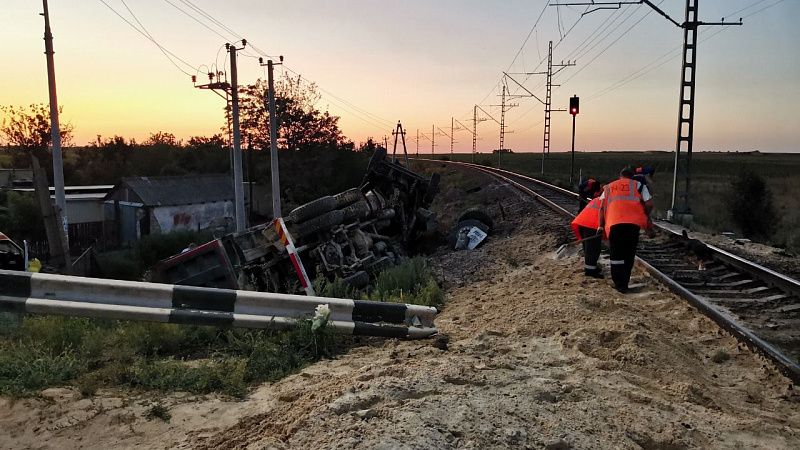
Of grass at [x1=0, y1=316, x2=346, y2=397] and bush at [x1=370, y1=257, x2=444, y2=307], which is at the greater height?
grass at [x1=0, y1=316, x2=346, y2=397]

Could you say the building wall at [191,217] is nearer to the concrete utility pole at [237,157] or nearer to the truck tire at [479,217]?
the concrete utility pole at [237,157]

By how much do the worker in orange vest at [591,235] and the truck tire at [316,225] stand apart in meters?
4.76

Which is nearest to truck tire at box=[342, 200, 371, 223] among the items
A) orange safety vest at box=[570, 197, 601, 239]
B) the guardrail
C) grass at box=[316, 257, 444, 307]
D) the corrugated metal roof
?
grass at box=[316, 257, 444, 307]

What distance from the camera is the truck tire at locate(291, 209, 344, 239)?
11.3m

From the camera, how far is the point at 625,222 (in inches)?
290

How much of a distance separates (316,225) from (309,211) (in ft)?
0.99

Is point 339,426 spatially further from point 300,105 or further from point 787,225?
point 300,105

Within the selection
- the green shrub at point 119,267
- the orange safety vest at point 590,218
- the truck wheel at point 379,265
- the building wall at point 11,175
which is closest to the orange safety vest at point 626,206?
the orange safety vest at point 590,218

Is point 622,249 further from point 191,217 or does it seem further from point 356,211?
point 191,217

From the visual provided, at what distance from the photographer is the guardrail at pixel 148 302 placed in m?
4.74

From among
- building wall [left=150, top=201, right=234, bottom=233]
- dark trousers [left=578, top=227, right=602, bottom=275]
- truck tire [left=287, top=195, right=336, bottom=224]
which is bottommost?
building wall [left=150, top=201, right=234, bottom=233]

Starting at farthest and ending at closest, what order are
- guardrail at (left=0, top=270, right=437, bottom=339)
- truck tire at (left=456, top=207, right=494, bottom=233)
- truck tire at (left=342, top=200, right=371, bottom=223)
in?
truck tire at (left=456, top=207, right=494, bottom=233) → truck tire at (left=342, top=200, right=371, bottom=223) → guardrail at (left=0, top=270, right=437, bottom=339)

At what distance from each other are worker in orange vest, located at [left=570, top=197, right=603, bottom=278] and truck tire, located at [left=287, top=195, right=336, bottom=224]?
493 centimetres

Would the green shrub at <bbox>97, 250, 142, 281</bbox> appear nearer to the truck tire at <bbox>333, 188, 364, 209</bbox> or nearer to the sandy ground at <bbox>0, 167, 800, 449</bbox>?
the truck tire at <bbox>333, 188, 364, 209</bbox>
